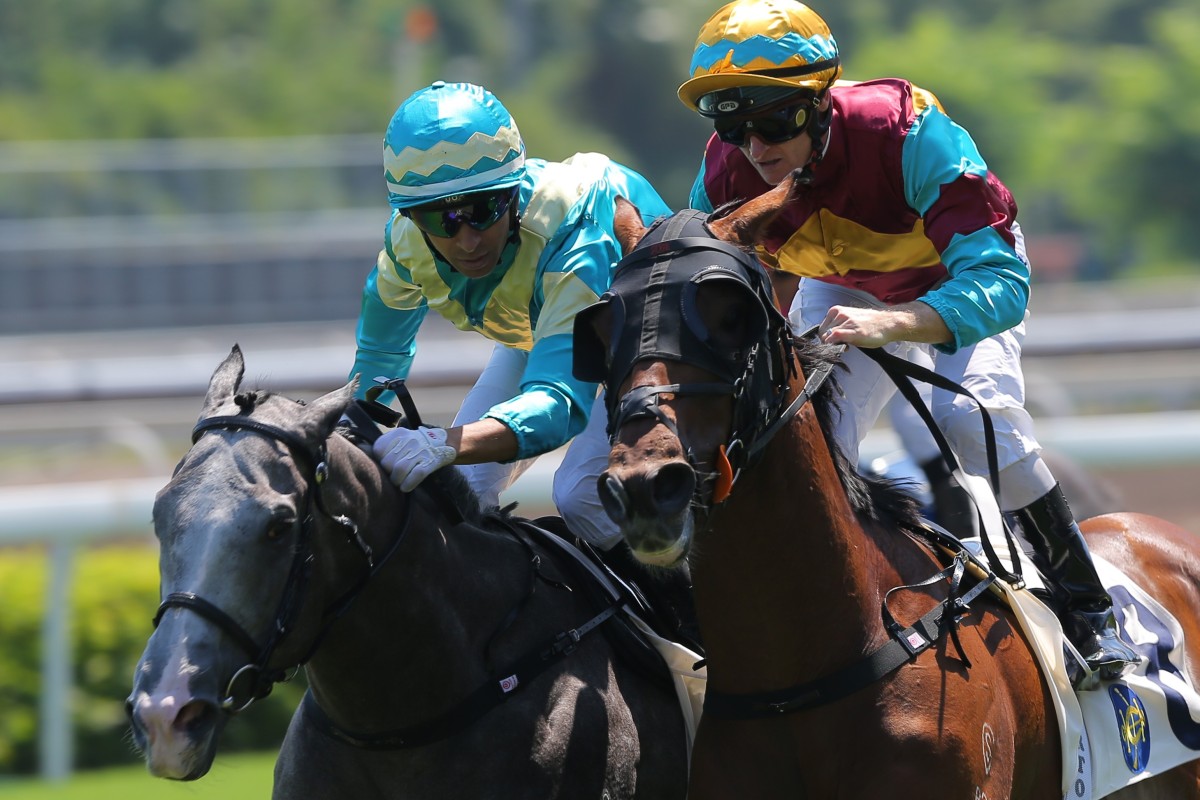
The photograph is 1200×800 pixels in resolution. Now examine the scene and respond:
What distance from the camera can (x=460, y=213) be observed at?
3.57 m

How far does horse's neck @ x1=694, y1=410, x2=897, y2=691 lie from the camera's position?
3.18 m

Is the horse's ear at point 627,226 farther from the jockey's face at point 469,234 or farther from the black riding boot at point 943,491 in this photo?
the black riding boot at point 943,491

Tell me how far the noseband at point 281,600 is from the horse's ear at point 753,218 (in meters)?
0.86

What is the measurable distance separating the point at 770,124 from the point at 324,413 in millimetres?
1145

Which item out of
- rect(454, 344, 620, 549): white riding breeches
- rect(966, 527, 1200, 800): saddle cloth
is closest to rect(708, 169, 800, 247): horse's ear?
rect(454, 344, 620, 549): white riding breeches

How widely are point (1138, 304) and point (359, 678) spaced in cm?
2309

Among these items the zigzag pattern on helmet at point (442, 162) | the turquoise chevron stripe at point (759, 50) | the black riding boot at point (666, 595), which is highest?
the turquoise chevron stripe at point (759, 50)

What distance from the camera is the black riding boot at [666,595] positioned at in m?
3.81

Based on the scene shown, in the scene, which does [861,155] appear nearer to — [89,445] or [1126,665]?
[1126,665]

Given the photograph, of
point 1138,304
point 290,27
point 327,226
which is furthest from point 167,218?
point 290,27

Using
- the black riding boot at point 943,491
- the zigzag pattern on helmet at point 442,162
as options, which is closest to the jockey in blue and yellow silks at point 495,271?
the zigzag pattern on helmet at point 442,162

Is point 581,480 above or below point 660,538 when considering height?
below

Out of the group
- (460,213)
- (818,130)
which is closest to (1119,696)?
(818,130)

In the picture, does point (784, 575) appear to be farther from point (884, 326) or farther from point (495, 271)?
point (495, 271)
